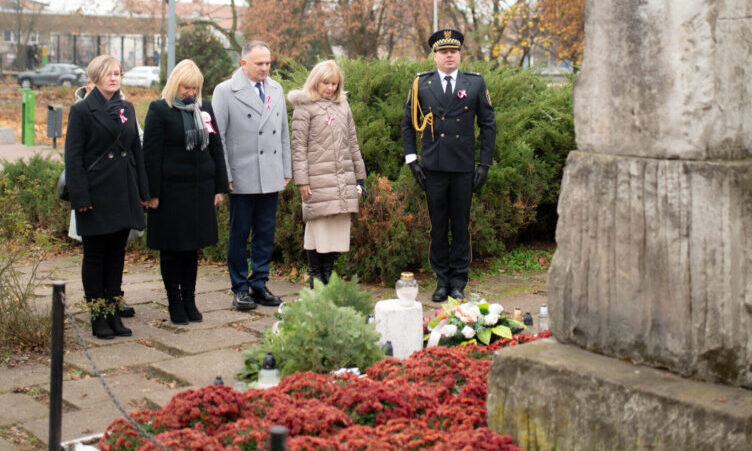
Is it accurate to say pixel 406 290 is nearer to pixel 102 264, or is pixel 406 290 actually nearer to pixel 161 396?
pixel 161 396

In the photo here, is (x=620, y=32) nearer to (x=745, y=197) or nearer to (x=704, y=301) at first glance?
(x=745, y=197)

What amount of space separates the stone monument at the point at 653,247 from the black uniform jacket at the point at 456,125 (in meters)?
3.25

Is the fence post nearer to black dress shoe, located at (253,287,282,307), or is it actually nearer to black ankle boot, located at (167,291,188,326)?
black ankle boot, located at (167,291,188,326)

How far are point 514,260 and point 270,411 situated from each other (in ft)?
17.5

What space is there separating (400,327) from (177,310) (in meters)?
2.04

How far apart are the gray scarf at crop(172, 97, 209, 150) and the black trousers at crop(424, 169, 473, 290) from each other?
187 cm

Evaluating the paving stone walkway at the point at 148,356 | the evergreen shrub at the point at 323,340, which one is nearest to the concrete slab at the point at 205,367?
the paving stone walkway at the point at 148,356

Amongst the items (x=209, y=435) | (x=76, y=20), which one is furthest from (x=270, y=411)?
(x=76, y=20)

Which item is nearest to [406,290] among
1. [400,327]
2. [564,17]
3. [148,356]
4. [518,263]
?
[400,327]

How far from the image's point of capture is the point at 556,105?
9.92 m

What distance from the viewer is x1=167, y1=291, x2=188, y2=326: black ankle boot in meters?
6.71

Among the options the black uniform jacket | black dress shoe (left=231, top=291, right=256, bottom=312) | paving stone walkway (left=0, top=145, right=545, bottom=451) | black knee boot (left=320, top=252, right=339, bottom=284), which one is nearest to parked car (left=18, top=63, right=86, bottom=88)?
paving stone walkway (left=0, top=145, right=545, bottom=451)

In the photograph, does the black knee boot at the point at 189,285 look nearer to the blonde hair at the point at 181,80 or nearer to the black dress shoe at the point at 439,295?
the blonde hair at the point at 181,80

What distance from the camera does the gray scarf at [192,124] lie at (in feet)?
21.2
